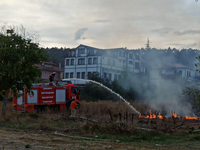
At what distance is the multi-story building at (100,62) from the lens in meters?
52.1

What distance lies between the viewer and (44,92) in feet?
85.1

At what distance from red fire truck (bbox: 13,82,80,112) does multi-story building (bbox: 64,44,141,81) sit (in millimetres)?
23951

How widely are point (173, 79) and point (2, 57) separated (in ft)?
87.3

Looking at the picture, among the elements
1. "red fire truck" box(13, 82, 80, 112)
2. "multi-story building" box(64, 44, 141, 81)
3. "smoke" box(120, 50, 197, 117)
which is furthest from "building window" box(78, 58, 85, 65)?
"red fire truck" box(13, 82, 80, 112)

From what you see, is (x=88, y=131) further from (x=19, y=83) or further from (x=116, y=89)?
(x=116, y=89)

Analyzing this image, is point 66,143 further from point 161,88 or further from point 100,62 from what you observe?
point 100,62

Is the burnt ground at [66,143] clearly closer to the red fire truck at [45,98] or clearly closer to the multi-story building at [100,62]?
the red fire truck at [45,98]

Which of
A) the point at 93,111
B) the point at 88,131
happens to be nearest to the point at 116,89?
the point at 93,111

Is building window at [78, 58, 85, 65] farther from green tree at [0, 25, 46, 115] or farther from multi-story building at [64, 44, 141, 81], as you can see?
green tree at [0, 25, 46, 115]

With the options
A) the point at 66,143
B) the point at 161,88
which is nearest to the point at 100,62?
the point at 161,88

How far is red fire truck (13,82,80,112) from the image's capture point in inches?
983

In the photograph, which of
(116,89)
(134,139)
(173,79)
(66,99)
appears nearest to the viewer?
(134,139)

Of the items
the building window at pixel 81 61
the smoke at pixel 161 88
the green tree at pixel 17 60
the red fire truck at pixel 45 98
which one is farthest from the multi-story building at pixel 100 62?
the green tree at pixel 17 60

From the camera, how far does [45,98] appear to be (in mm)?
25891
